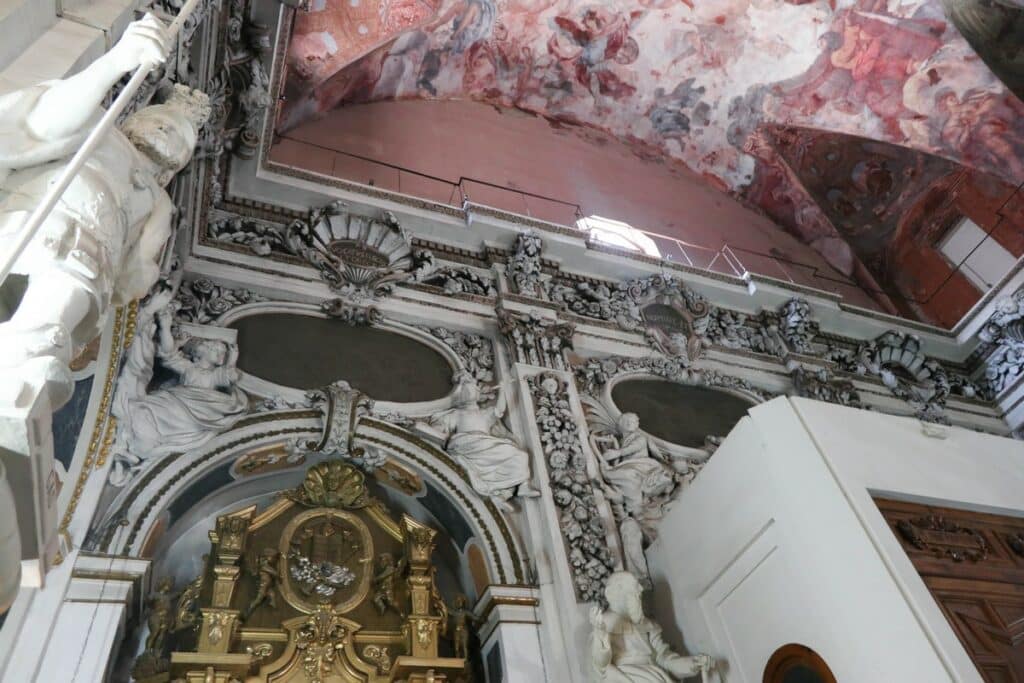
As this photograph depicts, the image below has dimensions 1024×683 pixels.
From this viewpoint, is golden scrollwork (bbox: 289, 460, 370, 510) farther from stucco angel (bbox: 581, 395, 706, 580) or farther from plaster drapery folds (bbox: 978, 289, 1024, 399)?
plaster drapery folds (bbox: 978, 289, 1024, 399)

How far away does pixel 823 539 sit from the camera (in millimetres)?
4469

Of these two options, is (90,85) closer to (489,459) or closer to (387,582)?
(387,582)

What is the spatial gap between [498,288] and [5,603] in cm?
634

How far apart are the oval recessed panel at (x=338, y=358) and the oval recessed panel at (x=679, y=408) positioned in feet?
6.79

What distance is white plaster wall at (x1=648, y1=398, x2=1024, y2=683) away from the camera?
13.2 ft

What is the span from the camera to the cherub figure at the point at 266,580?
19.0 feet

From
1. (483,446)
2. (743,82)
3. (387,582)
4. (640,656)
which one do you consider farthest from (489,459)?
(743,82)

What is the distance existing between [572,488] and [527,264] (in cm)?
308

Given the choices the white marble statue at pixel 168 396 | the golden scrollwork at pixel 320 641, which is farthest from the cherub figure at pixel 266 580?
the white marble statue at pixel 168 396

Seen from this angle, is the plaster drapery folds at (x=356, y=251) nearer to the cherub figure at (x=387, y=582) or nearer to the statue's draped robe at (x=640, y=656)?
the cherub figure at (x=387, y=582)

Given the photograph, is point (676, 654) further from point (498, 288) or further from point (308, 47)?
point (308, 47)

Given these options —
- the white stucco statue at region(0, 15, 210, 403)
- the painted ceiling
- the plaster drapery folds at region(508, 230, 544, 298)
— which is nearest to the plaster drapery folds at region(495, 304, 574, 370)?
the plaster drapery folds at region(508, 230, 544, 298)

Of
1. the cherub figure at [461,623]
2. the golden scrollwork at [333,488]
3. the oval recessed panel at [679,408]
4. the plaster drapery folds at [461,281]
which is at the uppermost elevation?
the plaster drapery folds at [461,281]

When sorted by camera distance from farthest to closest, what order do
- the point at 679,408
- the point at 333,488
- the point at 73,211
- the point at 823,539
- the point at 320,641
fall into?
the point at 679,408 < the point at 333,488 < the point at 320,641 < the point at 823,539 < the point at 73,211
